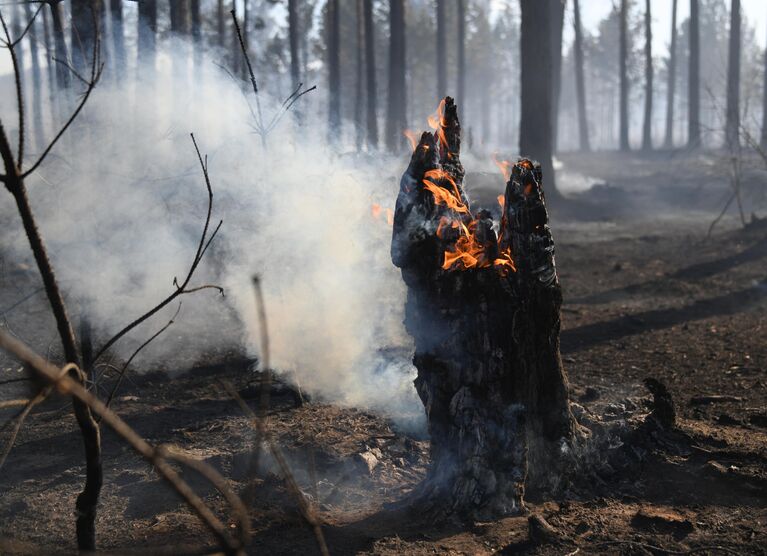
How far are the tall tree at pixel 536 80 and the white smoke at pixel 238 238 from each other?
35.7ft

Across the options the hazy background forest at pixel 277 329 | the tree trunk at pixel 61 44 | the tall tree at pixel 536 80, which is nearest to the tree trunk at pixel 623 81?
the tall tree at pixel 536 80

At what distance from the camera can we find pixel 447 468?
4.25 metres

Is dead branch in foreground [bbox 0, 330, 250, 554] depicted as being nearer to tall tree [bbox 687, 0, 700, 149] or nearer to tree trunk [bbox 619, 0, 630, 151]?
tall tree [bbox 687, 0, 700, 149]

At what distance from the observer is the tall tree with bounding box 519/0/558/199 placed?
17.5 m

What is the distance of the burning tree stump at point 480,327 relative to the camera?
4.12 meters

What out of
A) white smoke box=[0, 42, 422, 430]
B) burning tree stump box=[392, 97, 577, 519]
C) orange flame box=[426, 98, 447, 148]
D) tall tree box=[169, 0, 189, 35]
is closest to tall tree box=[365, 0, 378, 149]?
tall tree box=[169, 0, 189, 35]

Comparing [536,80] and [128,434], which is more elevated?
[536,80]

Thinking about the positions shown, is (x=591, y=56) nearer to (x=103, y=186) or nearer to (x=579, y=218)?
(x=579, y=218)

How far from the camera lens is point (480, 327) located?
416 cm

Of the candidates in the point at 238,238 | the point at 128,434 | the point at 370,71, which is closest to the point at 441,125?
the point at 128,434

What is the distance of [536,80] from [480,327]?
50.4ft

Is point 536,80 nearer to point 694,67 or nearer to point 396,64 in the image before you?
point 396,64

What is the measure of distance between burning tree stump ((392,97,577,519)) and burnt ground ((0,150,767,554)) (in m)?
0.31

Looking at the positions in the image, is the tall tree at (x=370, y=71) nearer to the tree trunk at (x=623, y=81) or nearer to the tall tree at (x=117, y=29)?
the tall tree at (x=117, y=29)
